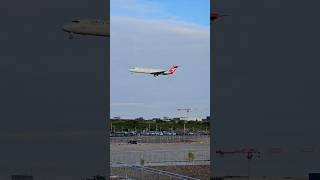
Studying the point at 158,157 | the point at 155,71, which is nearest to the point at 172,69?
the point at 155,71
